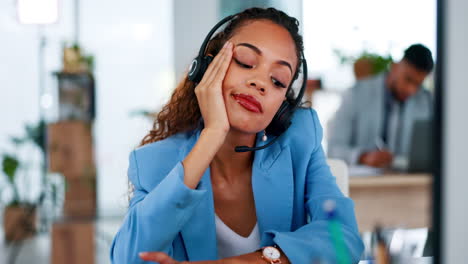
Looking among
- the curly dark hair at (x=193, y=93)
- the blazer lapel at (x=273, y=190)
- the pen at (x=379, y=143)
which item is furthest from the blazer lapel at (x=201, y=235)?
the pen at (x=379, y=143)

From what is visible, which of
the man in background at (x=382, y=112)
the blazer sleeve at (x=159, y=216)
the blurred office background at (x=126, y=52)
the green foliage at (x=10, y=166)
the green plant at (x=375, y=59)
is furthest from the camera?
the green foliage at (x=10, y=166)

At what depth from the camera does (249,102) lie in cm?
108

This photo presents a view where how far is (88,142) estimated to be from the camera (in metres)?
4.13

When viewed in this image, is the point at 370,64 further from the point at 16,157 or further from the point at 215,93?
the point at 16,157

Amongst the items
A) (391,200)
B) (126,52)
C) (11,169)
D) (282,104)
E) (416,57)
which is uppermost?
(126,52)

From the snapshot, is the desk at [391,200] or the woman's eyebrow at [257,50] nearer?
the woman's eyebrow at [257,50]

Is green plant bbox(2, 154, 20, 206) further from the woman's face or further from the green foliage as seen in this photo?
the woman's face

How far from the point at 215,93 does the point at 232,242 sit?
1.15 feet

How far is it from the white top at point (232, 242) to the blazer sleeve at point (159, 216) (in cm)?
17

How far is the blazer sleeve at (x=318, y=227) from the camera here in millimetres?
1011

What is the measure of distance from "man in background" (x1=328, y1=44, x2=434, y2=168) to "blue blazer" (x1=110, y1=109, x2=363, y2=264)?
1738 millimetres

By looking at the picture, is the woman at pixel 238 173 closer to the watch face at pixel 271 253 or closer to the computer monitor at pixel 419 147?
the watch face at pixel 271 253

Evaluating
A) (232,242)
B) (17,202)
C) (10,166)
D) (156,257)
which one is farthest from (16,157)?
(156,257)

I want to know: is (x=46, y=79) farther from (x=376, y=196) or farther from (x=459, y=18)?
(x=459, y=18)
